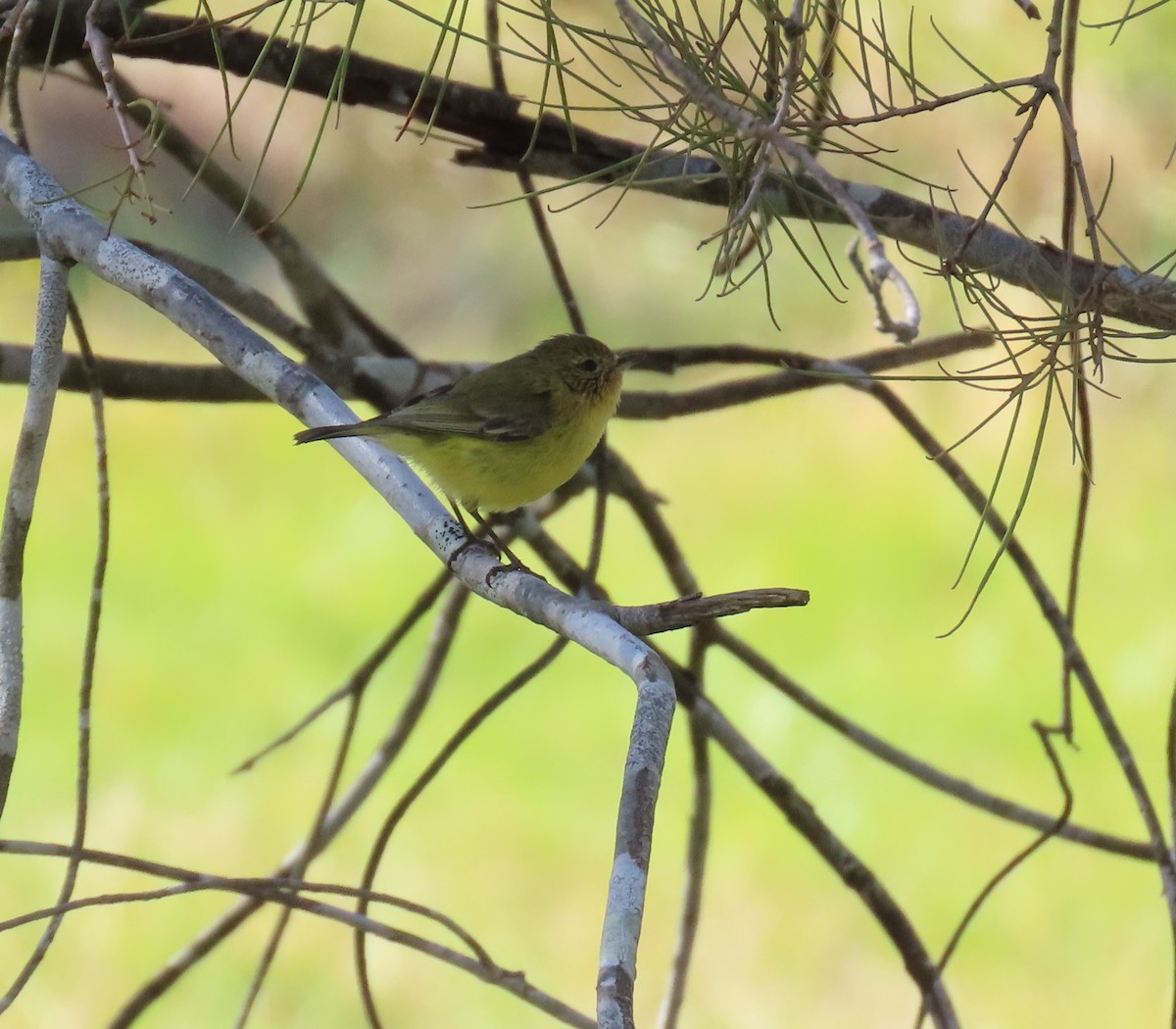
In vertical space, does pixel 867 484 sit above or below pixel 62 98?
below

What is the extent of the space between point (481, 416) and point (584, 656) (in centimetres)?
131

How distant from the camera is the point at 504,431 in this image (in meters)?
1.74

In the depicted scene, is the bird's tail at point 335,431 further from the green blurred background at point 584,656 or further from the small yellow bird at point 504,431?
the green blurred background at point 584,656

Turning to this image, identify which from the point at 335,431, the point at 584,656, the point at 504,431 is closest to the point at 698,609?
the point at 335,431

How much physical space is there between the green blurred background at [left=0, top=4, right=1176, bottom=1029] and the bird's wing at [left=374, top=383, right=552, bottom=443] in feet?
1.79

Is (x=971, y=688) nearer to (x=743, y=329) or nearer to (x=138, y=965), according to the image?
(x=743, y=329)

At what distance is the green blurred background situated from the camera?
7.57 ft

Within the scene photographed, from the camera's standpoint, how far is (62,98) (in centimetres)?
331

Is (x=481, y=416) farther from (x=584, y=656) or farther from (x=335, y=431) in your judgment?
(x=584, y=656)

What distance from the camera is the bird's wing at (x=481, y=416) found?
1.63m

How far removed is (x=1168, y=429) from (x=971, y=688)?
952mm

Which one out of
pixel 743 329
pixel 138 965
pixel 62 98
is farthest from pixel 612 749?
pixel 62 98

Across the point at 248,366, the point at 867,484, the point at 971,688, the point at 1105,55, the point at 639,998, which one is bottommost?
the point at 248,366

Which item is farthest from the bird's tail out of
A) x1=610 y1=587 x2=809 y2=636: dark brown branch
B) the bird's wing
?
the bird's wing
